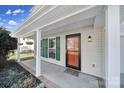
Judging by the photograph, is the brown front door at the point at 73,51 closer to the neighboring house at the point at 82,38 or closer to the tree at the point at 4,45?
the neighboring house at the point at 82,38

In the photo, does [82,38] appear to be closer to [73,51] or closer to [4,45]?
[73,51]

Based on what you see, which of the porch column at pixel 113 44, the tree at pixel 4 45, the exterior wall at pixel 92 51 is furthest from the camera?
the tree at pixel 4 45

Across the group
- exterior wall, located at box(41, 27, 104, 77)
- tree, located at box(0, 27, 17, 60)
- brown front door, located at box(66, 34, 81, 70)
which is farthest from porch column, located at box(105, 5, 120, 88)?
tree, located at box(0, 27, 17, 60)

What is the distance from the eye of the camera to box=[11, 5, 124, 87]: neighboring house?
2.55m

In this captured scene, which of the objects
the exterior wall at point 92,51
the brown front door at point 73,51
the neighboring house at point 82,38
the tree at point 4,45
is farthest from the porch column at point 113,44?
the tree at point 4,45

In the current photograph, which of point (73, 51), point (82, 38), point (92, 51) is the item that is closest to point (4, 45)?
point (73, 51)

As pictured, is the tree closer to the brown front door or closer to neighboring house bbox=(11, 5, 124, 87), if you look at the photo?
neighboring house bbox=(11, 5, 124, 87)

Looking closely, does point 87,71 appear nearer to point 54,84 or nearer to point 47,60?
point 54,84

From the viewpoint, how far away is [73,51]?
7379 millimetres

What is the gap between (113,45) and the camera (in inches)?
99.7

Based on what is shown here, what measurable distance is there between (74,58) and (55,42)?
263cm

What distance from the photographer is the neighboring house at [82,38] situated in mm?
2549

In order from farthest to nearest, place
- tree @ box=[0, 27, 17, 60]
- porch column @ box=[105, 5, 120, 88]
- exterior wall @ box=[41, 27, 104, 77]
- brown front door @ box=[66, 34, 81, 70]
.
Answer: tree @ box=[0, 27, 17, 60] → brown front door @ box=[66, 34, 81, 70] → exterior wall @ box=[41, 27, 104, 77] → porch column @ box=[105, 5, 120, 88]

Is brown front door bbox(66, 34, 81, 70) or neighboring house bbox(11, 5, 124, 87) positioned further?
brown front door bbox(66, 34, 81, 70)
